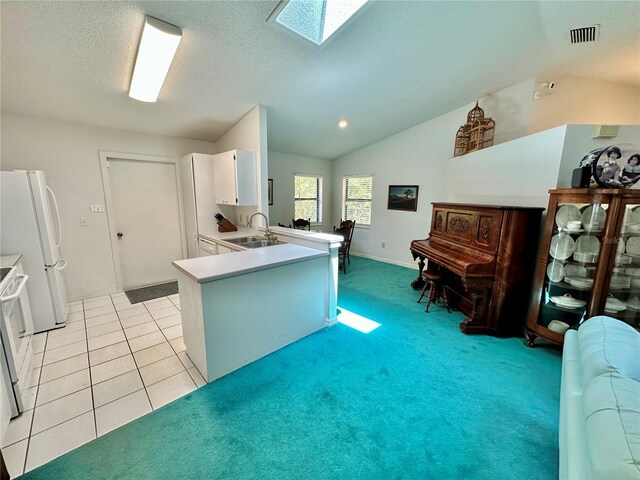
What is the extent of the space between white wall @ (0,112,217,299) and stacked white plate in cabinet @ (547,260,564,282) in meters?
5.23

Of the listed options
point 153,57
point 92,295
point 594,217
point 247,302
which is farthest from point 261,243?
point 594,217

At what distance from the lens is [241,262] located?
2193 millimetres

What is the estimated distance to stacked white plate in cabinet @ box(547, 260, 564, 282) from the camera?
93.4 inches

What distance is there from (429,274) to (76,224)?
15.5 feet

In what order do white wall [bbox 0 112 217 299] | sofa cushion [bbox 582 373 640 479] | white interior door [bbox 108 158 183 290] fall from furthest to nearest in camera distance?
1. white interior door [bbox 108 158 183 290]
2. white wall [bbox 0 112 217 299]
3. sofa cushion [bbox 582 373 640 479]

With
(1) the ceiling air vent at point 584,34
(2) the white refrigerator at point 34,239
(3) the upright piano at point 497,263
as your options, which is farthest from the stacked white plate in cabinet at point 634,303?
(2) the white refrigerator at point 34,239

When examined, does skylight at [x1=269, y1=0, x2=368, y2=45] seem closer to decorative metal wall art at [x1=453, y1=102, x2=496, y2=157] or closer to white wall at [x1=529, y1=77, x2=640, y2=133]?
decorative metal wall art at [x1=453, y1=102, x2=496, y2=157]

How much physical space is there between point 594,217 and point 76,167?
5747 millimetres

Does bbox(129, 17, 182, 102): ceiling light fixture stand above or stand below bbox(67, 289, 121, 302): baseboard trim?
above

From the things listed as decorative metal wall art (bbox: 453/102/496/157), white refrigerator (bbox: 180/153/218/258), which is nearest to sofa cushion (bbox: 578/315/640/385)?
decorative metal wall art (bbox: 453/102/496/157)

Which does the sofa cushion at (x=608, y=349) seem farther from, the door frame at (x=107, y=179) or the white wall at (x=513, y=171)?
the door frame at (x=107, y=179)

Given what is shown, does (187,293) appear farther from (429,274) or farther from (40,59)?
(429,274)

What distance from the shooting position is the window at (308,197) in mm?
5969

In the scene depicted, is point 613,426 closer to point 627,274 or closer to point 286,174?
point 627,274
